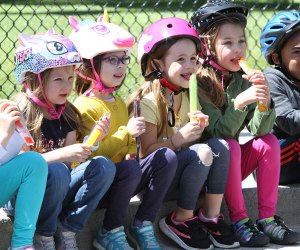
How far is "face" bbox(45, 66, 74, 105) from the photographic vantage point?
4801 millimetres

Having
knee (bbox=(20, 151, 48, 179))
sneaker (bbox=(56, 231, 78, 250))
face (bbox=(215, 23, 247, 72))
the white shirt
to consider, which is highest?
face (bbox=(215, 23, 247, 72))

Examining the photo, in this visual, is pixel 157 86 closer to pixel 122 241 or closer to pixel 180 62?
pixel 180 62

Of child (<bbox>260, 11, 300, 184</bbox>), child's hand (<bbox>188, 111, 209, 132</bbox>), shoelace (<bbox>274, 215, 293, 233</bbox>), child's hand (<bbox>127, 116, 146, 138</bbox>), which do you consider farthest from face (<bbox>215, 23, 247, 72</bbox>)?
shoelace (<bbox>274, 215, 293, 233</bbox>)

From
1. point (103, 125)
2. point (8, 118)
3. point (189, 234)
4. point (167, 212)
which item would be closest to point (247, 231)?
point (189, 234)

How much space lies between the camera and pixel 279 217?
18.1 feet

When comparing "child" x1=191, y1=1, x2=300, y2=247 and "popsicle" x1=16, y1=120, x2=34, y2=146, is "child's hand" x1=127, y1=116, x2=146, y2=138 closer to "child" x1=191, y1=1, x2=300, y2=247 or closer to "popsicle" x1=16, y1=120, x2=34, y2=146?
"child" x1=191, y1=1, x2=300, y2=247

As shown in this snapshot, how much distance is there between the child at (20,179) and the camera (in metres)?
4.46

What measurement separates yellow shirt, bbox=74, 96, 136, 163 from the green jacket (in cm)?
51

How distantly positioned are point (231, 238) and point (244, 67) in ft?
3.29

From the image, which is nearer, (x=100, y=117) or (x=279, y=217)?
(x=100, y=117)

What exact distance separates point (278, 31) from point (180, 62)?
859mm

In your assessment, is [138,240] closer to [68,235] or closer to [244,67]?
[68,235]

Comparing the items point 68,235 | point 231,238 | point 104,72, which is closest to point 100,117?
point 104,72

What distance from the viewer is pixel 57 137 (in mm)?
4844
